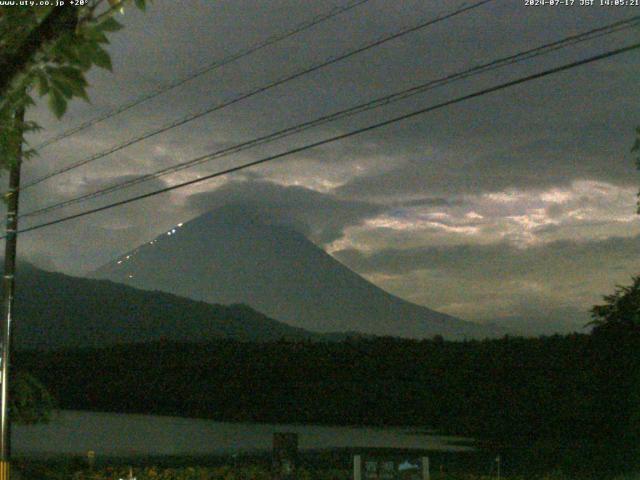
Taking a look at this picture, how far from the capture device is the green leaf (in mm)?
4562

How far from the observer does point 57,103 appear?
181 inches

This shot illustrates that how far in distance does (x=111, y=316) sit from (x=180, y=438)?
393 ft

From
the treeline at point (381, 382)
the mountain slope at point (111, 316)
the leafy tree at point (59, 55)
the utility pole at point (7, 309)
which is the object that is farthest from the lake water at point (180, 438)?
the mountain slope at point (111, 316)

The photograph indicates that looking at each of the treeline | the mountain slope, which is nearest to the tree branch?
the treeline

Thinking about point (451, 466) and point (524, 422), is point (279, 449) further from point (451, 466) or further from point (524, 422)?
point (524, 422)

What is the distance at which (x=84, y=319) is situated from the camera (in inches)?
5866

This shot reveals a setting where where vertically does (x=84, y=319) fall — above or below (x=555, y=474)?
above

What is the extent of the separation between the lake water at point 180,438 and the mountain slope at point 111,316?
88.4 metres

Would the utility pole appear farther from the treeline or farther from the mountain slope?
the mountain slope

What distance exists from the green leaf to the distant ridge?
129m

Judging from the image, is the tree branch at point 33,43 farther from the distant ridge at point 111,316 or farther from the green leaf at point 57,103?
the distant ridge at point 111,316

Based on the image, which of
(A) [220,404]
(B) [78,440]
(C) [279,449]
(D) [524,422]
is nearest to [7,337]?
(C) [279,449]

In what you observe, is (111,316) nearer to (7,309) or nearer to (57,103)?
(7,309)

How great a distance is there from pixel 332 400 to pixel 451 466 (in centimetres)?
2534
